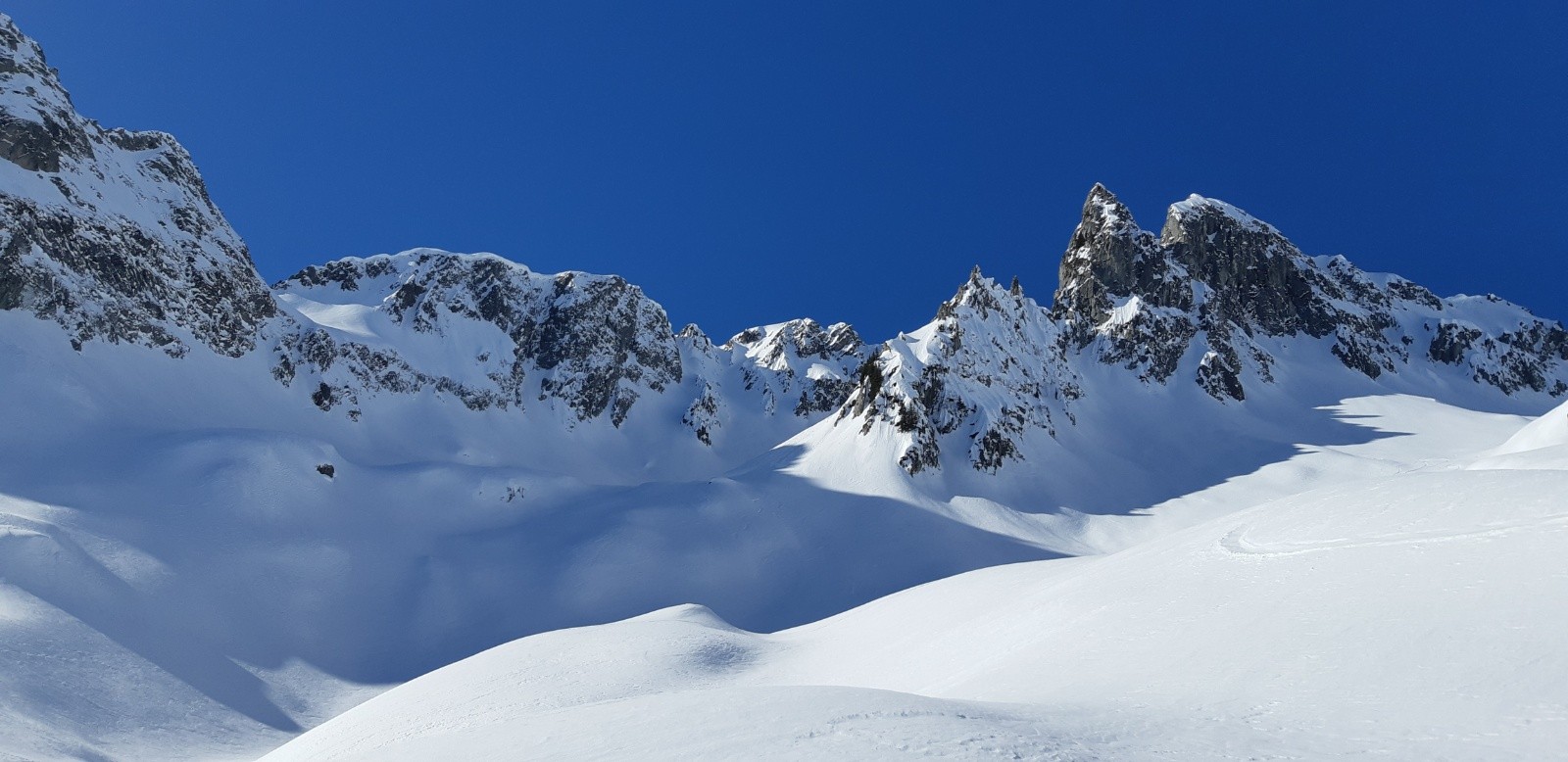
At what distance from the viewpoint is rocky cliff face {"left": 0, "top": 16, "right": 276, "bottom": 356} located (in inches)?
2312

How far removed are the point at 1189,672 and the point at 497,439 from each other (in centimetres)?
8801

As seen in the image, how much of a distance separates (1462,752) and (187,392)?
7666cm

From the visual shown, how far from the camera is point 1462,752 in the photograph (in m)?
9.05

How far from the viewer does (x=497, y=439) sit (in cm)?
9156

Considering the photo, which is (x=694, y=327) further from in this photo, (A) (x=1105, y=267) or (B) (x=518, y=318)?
(A) (x=1105, y=267)

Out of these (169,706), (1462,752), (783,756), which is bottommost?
(1462,752)

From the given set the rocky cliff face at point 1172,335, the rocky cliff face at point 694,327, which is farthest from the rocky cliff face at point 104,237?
the rocky cliff face at point 1172,335

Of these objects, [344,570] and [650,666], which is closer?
[650,666]

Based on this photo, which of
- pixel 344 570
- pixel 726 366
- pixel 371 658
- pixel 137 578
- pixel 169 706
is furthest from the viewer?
pixel 726 366

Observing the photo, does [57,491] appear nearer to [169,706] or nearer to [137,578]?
[137,578]

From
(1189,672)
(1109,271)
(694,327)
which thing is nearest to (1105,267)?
(1109,271)

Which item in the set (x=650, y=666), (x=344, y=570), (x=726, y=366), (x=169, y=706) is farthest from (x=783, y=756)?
(x=726, y=366)

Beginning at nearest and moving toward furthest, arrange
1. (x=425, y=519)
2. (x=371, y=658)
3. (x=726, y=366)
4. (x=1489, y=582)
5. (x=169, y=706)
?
1. (x=1489, y=582)
2. (x=169, y=706)
3. (x=371, y=658)
4. (x=425, y=519)
5. (x=726, y=366)

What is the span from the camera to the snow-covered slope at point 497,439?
38.0m
